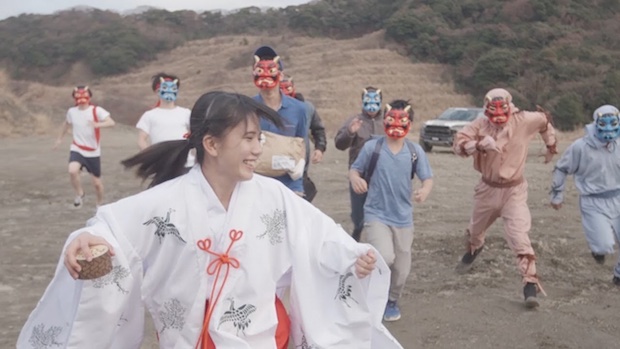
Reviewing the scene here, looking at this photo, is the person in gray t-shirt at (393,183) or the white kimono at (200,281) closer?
the white kimono at (200,281)

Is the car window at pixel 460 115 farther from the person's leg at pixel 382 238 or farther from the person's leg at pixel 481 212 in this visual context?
the person's leg at pixel 382 238

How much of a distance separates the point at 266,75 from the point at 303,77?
55.2 m

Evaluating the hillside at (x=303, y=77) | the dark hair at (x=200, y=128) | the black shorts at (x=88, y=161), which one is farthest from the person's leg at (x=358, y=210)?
the hillside at (x=303, y=77)

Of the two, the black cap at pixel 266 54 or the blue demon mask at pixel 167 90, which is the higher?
the black cap at pixel 266 54

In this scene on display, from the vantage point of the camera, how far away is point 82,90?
1204 centimetres

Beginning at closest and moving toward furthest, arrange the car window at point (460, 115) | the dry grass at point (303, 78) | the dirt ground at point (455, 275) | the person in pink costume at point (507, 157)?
the dirt ground at point (455, 275) → the person in pink costume at point (507, 157) → the car window at point (460, 115) → the dry grass at point (303, 78)

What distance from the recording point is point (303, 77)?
61.0 meters

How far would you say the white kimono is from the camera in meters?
3.45

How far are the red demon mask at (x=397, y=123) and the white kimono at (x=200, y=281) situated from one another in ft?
9.30

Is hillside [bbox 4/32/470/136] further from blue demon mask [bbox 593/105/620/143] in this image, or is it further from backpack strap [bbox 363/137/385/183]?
backpack strap [bbox 363/137/385/183]

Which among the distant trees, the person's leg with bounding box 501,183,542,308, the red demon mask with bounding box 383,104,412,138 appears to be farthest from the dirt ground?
the distant trees

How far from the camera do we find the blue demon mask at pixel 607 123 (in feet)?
24.6

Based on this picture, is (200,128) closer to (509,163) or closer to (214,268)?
(214,268)

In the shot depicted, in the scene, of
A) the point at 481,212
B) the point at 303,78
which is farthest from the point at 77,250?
the point at 303,78
